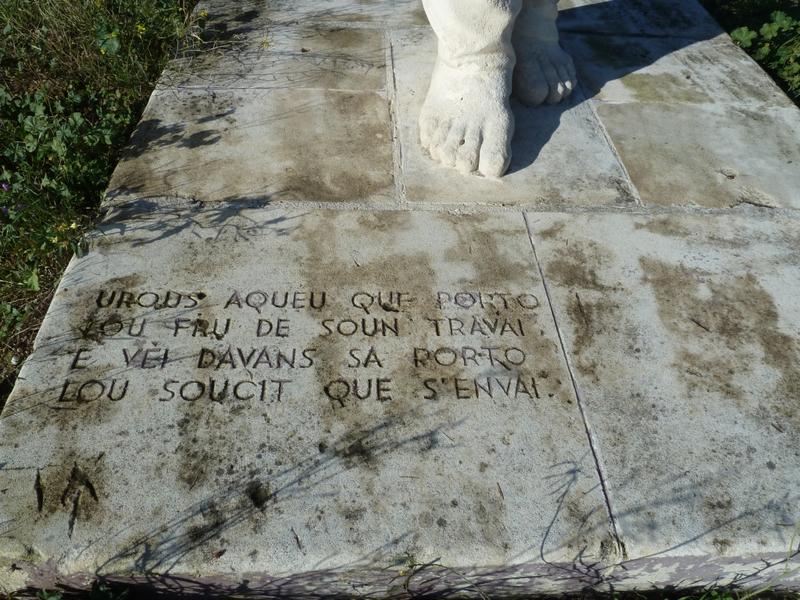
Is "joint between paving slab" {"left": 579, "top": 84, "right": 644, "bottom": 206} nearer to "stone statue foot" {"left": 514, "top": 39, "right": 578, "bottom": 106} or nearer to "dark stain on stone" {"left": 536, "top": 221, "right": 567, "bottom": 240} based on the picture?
"stone statue foot" {"left": 514, "top": 39, "right": 578, "bottom": 106}

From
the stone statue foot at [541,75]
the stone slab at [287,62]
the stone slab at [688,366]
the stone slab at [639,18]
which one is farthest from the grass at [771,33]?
the stone slab at [287,62]

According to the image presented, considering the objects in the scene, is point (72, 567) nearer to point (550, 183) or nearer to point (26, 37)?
point (550, 183)

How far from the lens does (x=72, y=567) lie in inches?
58.0

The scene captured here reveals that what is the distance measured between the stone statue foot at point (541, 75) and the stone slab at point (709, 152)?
0.72ft

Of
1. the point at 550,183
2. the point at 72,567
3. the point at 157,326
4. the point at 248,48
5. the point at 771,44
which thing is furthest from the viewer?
the point at 771,44

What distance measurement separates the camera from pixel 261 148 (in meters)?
2.66

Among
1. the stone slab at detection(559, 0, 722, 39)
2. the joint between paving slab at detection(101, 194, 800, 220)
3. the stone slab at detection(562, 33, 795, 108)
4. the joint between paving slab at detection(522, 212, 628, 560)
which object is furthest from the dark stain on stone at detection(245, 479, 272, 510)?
the stone slab at detection(559, 0, 722, 39)

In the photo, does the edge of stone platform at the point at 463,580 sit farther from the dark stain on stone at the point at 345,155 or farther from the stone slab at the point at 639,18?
the stone slab at the point at 639,18

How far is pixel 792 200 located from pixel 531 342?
1426 millimetres

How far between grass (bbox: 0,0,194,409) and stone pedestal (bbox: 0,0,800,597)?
0.26 m

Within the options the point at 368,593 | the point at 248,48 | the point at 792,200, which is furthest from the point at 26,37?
the point at 792,200

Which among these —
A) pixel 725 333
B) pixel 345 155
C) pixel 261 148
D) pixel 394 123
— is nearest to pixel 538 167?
pixel 394 123

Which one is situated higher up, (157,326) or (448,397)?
(157,326)

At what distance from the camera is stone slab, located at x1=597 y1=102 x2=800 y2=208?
8.48 feet
